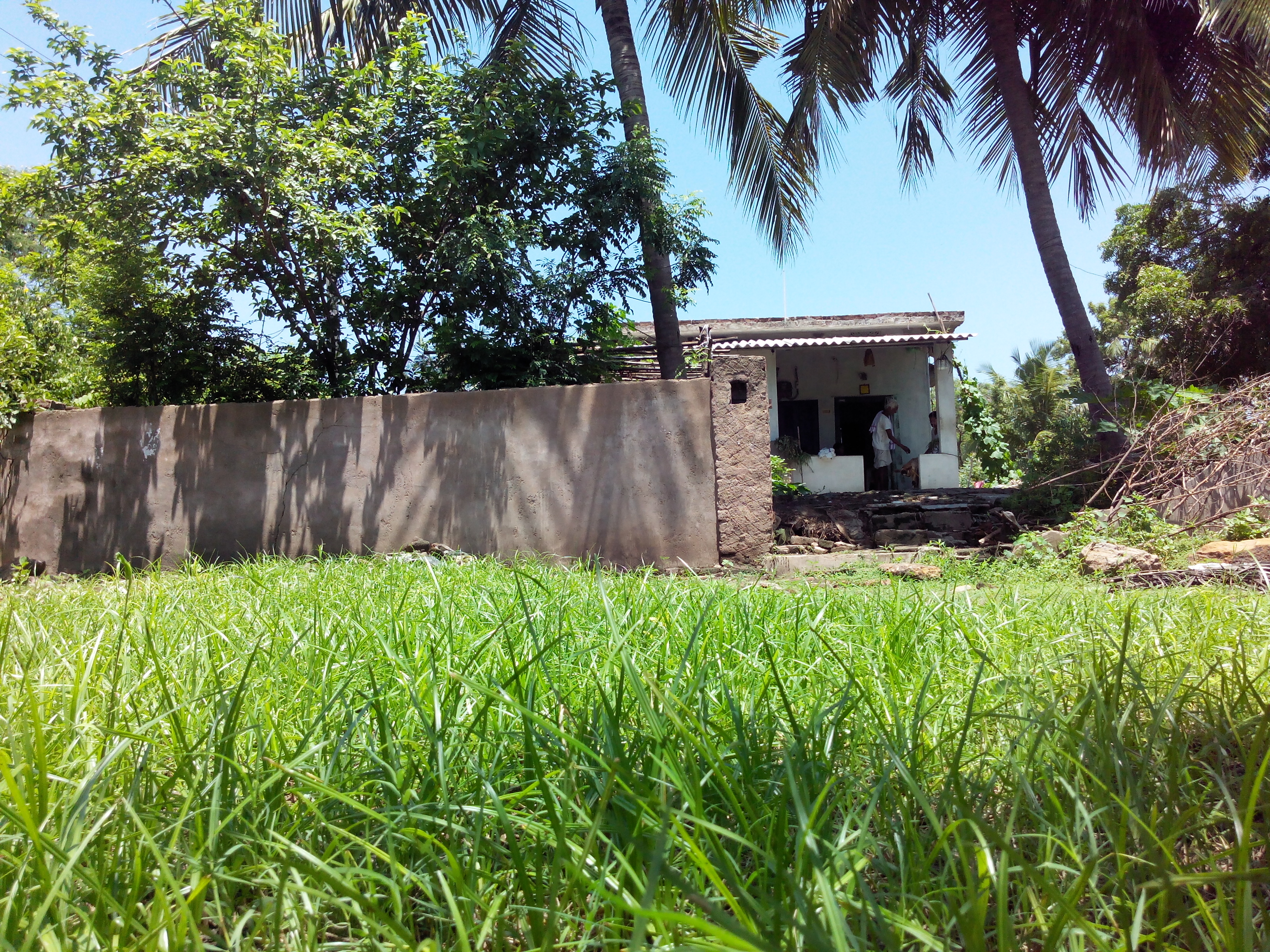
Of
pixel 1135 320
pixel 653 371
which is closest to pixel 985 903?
pixel 653 371

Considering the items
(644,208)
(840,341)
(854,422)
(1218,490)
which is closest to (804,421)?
(854,422)

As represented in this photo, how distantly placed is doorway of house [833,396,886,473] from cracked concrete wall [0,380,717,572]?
10.4m

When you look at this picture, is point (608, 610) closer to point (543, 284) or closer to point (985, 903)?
point (985, 903)

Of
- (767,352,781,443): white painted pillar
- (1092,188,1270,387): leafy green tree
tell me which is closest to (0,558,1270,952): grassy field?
(1092,188,1270,387): leafy green tree

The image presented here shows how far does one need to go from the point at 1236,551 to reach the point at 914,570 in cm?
200

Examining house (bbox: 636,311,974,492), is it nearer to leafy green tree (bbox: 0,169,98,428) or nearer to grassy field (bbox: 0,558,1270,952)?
leafy green tree (bbox: 0,169,98,428)

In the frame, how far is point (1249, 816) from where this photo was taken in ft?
3.55

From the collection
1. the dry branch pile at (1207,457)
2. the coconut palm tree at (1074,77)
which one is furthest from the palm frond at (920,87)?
the dry branch pile at (1207,457)

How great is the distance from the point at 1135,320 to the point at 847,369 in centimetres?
540

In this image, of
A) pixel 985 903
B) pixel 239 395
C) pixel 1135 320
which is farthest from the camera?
pixel 1135 320

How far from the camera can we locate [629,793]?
113 cm

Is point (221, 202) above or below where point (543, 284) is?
above

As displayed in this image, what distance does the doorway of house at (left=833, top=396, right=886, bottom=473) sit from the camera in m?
16.1

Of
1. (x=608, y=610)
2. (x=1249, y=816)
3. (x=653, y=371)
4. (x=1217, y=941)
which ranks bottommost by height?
(x=1217, y=941)
